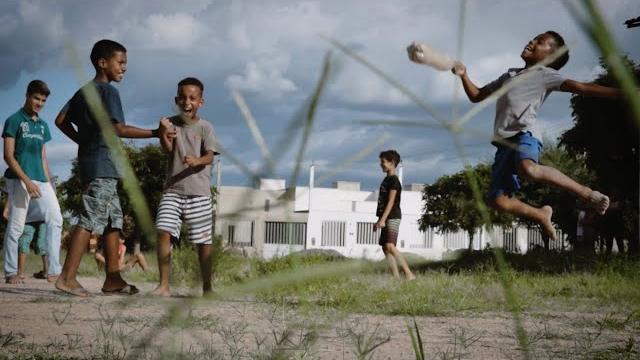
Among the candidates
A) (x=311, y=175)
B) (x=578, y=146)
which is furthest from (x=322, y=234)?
(x=311, y=175)

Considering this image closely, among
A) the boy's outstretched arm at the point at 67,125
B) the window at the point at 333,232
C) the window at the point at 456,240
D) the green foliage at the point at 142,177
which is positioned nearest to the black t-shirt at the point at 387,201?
the green foliage at the point at 142,177

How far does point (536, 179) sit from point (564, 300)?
2.38 metres

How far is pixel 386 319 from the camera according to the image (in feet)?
13.2

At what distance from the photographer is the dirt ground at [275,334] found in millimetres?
2449

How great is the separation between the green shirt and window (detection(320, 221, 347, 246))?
6002 centimetres

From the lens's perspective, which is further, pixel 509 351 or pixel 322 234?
pixel 322 234

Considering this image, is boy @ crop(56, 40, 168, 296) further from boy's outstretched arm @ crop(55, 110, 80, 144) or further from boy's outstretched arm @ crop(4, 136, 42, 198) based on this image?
boy's outstretched arm @ crop(4, 136, 42, 198)

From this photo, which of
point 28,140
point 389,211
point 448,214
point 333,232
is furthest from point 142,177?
point 333,232

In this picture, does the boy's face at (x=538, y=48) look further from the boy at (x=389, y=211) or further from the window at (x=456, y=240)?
the window at (x=456, y=240)

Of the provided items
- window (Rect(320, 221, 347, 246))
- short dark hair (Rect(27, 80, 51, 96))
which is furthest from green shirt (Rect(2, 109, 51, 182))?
window (Rect(320, 221, 347, 246))

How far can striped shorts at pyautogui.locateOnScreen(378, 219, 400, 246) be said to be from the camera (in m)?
8.47

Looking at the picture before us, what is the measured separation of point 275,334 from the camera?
2.21 metres

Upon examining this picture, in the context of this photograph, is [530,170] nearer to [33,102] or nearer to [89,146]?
[89,146]

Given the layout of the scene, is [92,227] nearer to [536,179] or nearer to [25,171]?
[25,171]
